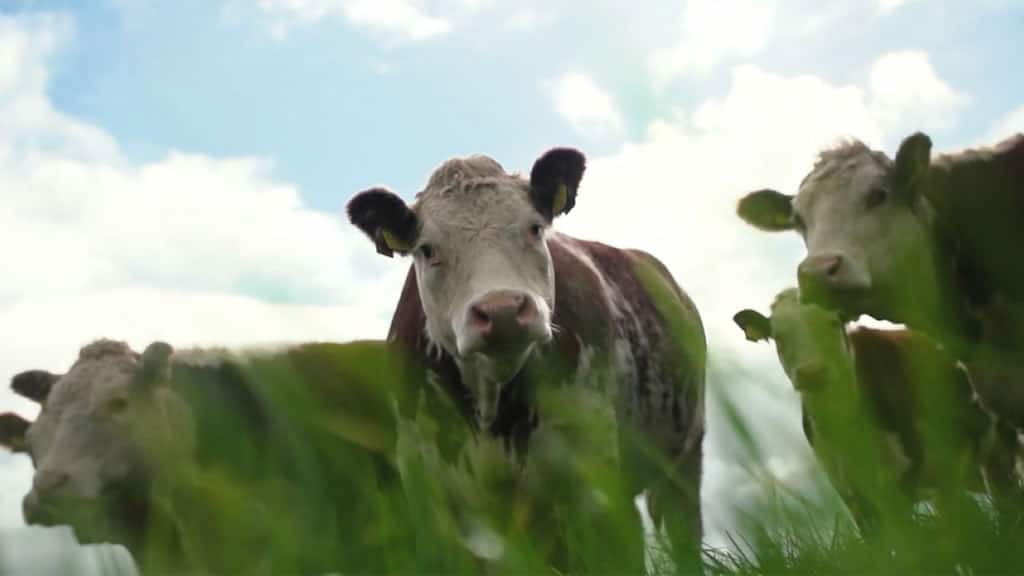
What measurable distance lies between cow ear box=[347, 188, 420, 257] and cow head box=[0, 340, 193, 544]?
1.38 m

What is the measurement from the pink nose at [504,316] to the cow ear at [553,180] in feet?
3.31

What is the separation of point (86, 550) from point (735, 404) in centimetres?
68

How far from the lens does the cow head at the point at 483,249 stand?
190 inches

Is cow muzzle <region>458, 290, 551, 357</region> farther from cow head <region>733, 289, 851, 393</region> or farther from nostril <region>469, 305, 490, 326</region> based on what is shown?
cow head <region>733, 289, 851, 393</region>

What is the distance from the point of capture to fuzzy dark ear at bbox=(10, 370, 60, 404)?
683 centimetres

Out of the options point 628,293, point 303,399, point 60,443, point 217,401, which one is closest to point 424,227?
point 628,293

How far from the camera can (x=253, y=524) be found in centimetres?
127

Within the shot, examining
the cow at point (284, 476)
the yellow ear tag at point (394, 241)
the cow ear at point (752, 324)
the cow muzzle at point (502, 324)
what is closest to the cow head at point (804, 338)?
the cow ear at point (752, 324)

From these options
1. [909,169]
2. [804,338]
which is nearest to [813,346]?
[804,338]

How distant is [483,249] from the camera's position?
5.29 m

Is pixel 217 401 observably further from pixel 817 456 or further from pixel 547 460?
pixel 547 460

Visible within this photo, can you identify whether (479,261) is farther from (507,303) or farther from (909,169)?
(909,169)

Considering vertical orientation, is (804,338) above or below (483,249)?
below

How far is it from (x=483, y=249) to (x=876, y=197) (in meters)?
2.15
